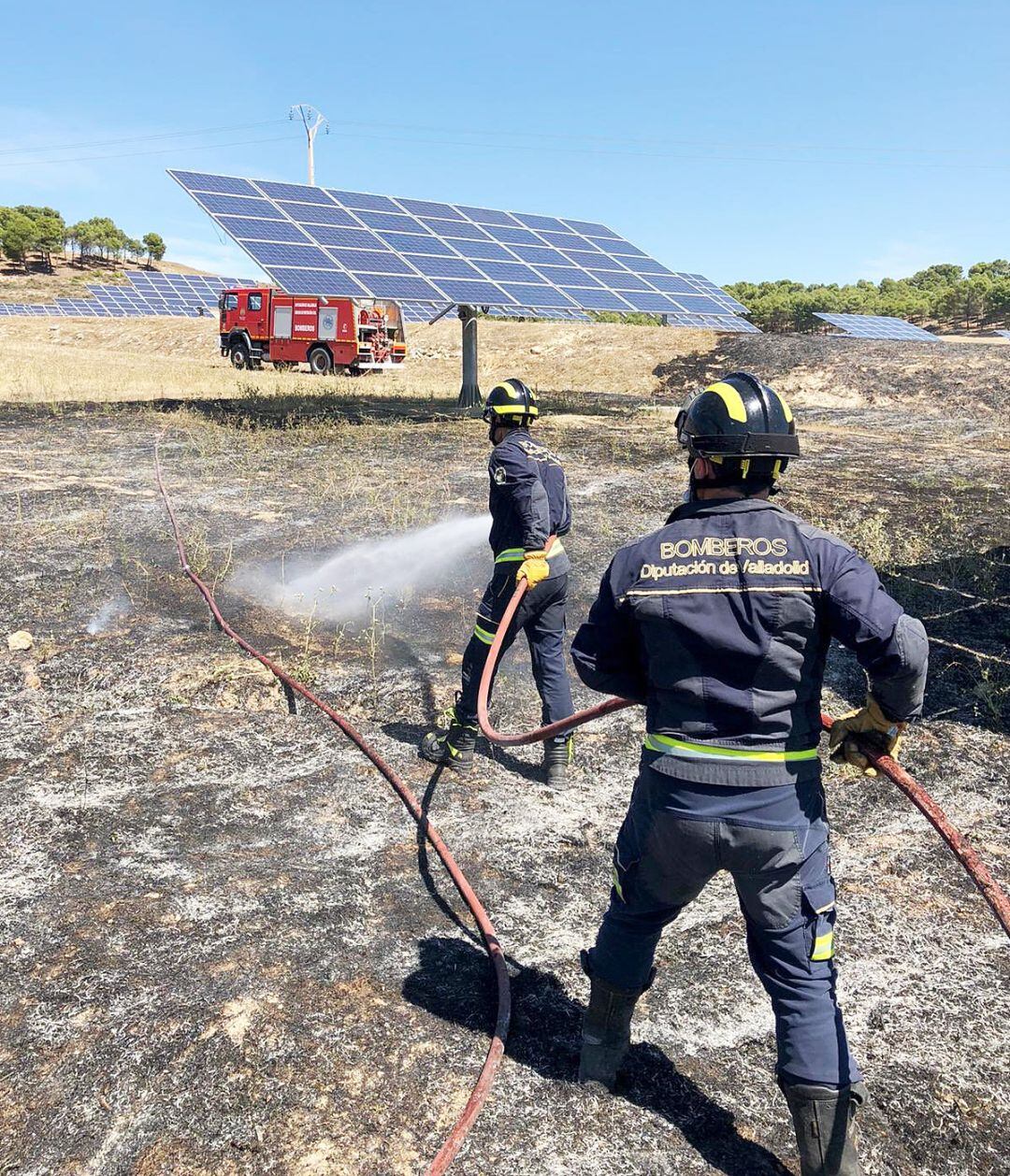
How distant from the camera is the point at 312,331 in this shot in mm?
23266

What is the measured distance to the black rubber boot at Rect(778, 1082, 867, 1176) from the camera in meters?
2.08

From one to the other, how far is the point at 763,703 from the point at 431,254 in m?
17.4

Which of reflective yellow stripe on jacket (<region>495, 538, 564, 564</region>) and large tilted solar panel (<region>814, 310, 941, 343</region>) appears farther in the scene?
large tilted solar panel (<region>814, 310, 941, 343</region>)

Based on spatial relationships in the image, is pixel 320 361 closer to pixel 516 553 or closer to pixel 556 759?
pixel 516 553

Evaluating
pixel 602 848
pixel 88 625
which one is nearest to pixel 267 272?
pixel 88 625

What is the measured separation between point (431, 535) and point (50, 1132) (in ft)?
20.5

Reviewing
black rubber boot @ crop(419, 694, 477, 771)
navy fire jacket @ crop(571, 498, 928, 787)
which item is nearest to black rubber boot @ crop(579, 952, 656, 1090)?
navy fire jacket @ crop(571, 498, 928, 787)

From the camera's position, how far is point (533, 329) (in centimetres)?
2592

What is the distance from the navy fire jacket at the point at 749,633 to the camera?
2012 mm

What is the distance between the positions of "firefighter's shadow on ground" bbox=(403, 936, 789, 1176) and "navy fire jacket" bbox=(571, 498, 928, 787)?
0.98 meters

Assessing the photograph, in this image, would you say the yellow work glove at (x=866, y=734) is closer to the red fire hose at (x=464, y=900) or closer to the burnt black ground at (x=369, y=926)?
the burnt black ground at (x=369, y=926)

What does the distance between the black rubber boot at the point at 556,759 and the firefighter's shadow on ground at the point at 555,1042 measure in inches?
47.5

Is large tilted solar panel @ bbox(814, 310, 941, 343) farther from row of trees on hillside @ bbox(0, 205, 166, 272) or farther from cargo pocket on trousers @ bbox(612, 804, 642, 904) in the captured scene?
row of trees on hillside @ bbox(0, 205, 166, 272)

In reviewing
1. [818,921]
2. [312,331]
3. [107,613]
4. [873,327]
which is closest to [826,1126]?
[818,921]
